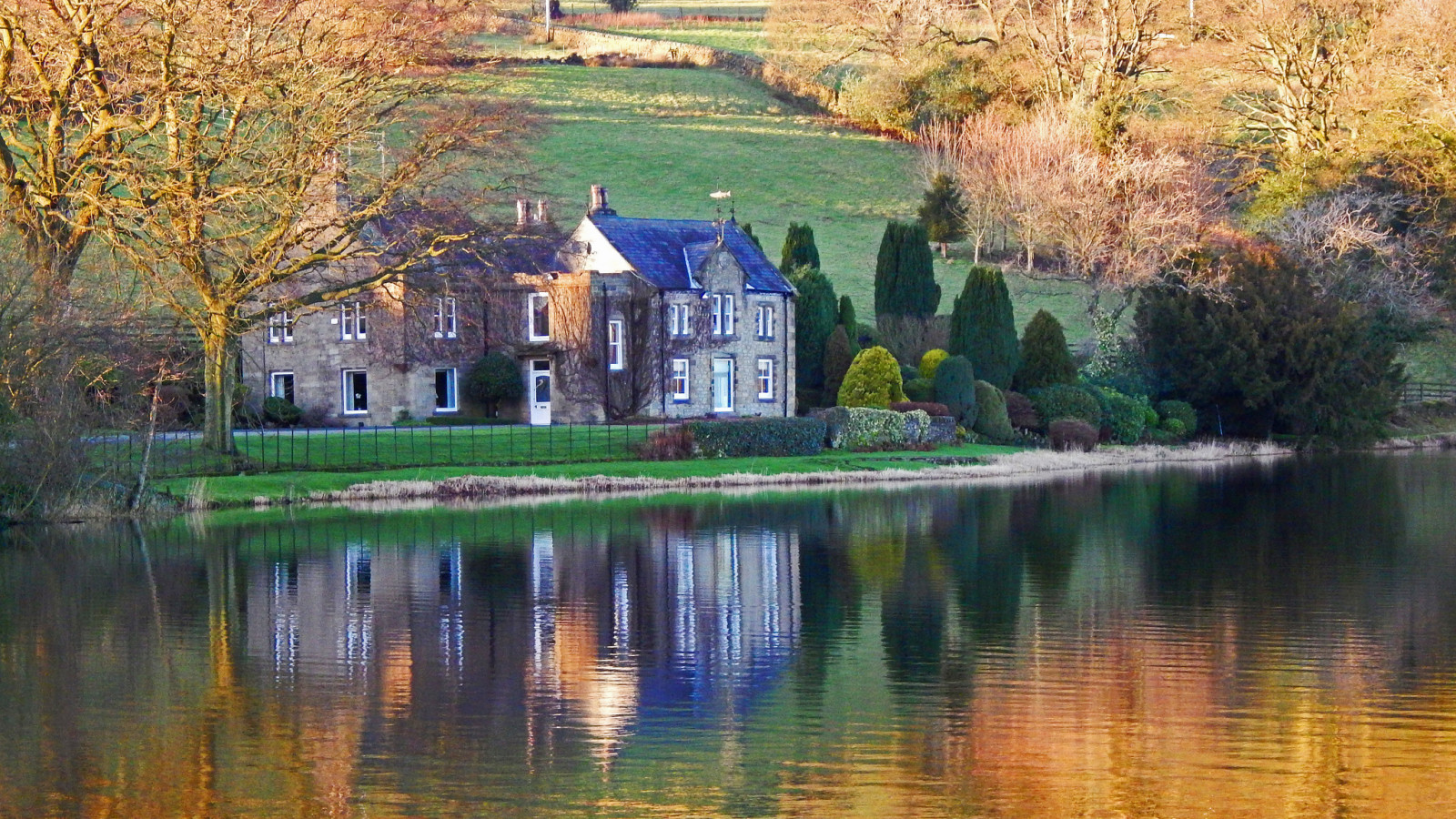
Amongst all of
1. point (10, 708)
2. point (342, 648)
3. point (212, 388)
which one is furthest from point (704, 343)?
point (10, 708)

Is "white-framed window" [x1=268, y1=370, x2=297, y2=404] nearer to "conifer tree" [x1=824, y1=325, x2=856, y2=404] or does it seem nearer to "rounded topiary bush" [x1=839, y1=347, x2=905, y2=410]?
"conifer tree" [x1=824, y1=325, x2=856, y2=404]

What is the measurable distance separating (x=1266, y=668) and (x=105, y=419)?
2290 cm

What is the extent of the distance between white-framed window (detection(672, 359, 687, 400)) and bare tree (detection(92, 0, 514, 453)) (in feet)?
56.1

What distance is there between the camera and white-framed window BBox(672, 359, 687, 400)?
183 ft

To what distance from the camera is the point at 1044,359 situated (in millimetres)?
57469

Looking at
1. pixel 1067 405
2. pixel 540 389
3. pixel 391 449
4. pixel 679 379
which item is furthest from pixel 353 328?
pixel 1067 405

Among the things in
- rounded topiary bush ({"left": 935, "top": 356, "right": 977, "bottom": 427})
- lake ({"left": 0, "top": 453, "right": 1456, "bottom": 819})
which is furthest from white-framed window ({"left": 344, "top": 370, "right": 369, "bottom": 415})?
lake ({"left": 0, "top": 453, "right": 1456, "bottom": 819})

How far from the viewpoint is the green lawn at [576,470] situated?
1427 inches

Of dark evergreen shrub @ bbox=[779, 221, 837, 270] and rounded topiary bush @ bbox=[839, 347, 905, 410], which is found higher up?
dark evergreen shrub @ bbox=[779, 221, 837, 270]

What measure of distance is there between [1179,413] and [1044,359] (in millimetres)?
5144

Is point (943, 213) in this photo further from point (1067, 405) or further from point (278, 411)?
point (278, 411)

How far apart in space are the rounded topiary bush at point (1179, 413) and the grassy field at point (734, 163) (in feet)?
44.0

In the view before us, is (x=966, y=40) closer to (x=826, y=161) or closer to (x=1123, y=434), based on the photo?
(x=826, y=161)

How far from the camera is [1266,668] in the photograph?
17859 mm
